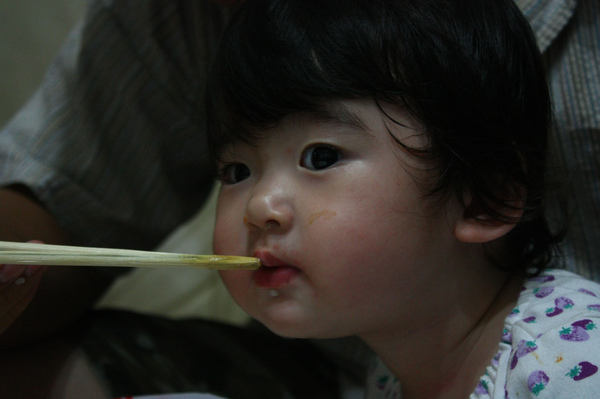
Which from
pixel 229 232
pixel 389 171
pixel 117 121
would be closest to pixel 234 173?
pixel 229 232

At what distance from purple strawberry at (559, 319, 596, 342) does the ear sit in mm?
117

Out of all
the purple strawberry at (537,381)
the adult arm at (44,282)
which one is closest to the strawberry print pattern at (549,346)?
the purple strawberry at (537,381)

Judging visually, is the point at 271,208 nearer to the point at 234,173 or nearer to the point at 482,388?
the point at 234,173

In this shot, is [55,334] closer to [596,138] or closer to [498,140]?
[498,140]

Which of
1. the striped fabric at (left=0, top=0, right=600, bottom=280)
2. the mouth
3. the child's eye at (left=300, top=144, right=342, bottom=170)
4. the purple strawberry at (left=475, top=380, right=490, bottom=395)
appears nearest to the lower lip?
the mouth

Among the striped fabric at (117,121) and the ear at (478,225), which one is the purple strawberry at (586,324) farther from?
the striped fabric at (117,121)

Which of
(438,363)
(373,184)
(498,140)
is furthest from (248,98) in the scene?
(438,363)

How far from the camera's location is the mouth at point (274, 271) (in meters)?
0.58

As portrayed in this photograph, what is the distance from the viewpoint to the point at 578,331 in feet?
1.84

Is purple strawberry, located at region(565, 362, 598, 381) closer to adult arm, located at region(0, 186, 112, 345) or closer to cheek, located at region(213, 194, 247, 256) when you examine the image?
cheek, located at region(213, 194, 247, 256)

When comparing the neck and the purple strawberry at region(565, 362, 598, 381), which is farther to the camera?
the neck

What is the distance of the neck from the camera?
672mm

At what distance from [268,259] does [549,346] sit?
10.8 inches

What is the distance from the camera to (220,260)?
1.84 ft
